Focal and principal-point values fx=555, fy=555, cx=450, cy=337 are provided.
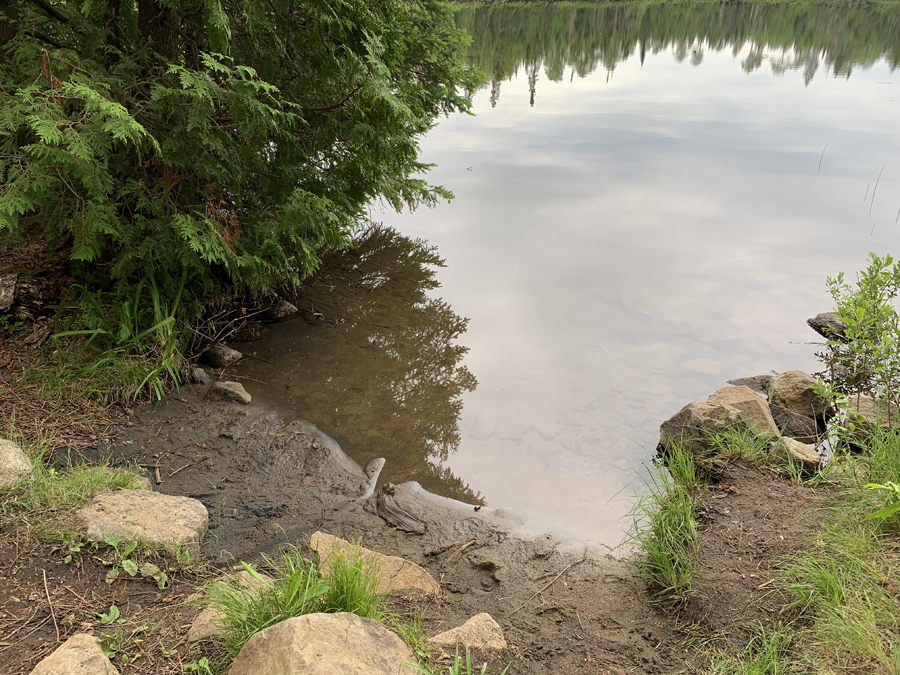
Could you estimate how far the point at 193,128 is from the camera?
488 cm

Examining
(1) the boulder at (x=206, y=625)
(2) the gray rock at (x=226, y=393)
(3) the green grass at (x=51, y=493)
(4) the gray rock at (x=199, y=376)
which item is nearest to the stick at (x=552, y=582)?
(1) the boulder at (x=206, y=625)

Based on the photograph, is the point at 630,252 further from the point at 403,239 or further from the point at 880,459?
the point at 880,459

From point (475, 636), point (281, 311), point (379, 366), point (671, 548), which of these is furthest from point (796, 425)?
point (281, 311)

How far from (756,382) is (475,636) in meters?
4.96

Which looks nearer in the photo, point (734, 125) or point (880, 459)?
point (880, 459)

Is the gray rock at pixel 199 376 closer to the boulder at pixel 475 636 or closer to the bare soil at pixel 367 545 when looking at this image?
the bare soil at pixel 367 545

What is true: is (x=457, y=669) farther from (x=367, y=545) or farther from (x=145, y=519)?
(x=145, y=519)

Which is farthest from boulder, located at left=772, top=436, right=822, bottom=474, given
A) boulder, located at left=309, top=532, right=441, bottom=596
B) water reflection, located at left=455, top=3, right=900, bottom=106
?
water reflection, located at left=455, top=3, right=900, bottom=106

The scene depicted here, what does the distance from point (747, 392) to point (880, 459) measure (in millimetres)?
1985

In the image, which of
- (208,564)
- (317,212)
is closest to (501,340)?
(317,212)

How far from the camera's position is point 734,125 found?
55.7 ft

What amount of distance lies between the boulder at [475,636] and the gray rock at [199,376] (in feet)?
12.8

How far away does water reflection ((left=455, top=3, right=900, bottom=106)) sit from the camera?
27.4 m

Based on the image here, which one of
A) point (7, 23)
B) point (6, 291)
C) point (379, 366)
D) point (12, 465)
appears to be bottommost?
point (379, 366)
